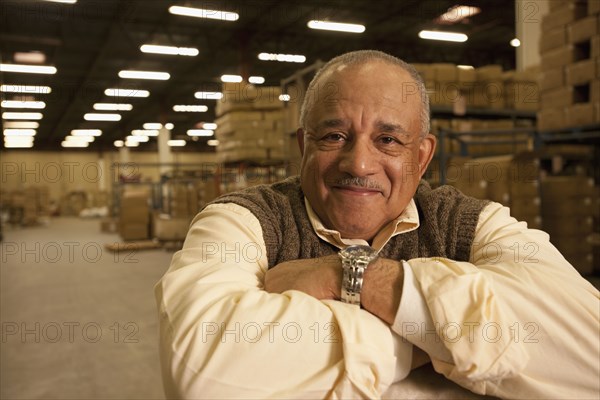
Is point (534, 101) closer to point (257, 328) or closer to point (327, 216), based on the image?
point (327, 216)

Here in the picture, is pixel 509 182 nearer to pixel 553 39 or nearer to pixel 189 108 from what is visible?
pixel 553 39

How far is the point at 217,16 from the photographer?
1133 cm

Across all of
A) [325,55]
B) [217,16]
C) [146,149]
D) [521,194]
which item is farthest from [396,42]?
[146,149]

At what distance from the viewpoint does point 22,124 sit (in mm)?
24297

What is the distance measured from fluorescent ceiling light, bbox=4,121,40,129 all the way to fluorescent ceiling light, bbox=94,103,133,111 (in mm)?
4843

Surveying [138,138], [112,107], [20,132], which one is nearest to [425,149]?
[112,107]

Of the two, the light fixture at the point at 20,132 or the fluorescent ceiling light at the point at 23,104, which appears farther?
the light fixture at the point at 20,132

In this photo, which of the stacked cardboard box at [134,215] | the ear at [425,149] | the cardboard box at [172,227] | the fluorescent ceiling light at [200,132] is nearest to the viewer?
the ear at [425,149]

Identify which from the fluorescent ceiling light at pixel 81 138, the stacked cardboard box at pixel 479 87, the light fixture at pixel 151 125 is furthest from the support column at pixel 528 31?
the fluorescent ceiling light at pixel 81 138

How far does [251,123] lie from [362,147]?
672 centimetres

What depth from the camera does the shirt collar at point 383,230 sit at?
4.72 feet

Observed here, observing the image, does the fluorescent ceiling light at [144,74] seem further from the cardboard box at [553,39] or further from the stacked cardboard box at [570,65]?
the stacked cardboard box at [570,65]

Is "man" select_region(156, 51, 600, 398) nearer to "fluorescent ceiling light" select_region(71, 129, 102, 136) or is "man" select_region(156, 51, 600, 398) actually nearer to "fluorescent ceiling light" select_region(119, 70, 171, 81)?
"fluorescent ceiling light" select_region(119, 70, 171, 81)

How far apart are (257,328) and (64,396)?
2349mm
